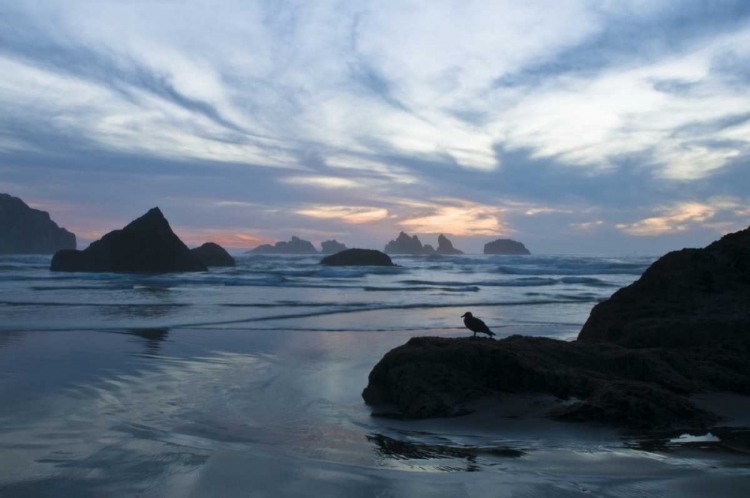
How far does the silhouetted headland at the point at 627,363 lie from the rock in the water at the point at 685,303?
1 centimetres

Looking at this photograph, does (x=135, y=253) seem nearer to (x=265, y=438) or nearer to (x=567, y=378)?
(x=265, y=438)

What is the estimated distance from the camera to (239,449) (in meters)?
4.37

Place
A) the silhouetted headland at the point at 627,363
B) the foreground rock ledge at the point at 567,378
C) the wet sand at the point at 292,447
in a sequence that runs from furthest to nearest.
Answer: the silhouetted headland at the point at 627,363 → the foreground rock ledge at the point at 567,378 → the wet sand at the point at 292,447

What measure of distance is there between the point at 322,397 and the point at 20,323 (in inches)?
380

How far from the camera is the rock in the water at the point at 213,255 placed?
170 ft

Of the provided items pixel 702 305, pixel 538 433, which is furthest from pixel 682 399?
pixel 702 305

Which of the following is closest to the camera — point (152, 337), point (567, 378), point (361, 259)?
point (567, 378)

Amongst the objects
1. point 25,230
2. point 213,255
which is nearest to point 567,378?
point 213,255

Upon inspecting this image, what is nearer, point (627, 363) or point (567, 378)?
point (567, 378)

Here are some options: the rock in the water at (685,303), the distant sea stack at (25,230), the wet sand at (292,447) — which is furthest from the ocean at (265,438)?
the distant sea stack at (25,230)

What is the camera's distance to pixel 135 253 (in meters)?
39.3

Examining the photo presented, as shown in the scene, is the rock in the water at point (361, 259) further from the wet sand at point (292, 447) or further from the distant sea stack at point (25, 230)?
the distant sea stack at point (25, 230)

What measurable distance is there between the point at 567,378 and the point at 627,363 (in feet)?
3.22

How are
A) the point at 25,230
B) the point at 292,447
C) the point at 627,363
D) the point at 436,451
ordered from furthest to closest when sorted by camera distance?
the point at 25,230, the point at 627,363, the point at 292,447, the point at 436,451
